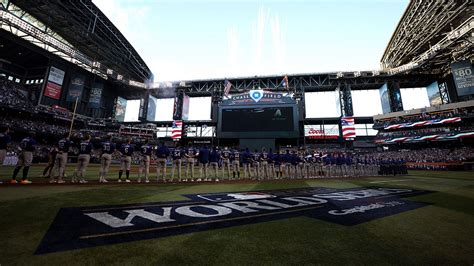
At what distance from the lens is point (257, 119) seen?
36.9 m

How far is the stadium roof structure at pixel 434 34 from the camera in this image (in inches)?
1150

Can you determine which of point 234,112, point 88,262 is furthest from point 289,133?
point 88,262

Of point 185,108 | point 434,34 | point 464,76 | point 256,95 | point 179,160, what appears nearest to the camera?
point 179,160

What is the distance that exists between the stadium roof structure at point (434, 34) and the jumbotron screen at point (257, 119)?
86.0 feet

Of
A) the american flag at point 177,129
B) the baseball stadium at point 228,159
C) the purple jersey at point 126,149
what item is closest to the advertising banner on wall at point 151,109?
the baseball stadium at point 228,159

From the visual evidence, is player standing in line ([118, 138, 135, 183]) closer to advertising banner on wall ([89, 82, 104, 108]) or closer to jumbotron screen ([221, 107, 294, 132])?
jumbotron screen ([221, 107, 294, 132])

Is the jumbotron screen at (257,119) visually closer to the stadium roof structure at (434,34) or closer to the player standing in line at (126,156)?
the stadium roof structure at (434,34)

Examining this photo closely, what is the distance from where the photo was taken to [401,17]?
38.9m

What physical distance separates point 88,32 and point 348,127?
5260 cm

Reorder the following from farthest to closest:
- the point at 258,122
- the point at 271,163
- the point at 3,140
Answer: the point at 258,122 < the point at 271,163 < the point at 3,140

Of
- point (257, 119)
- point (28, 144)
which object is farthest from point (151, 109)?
point (28, 144)

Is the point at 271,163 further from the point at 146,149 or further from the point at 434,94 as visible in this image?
the point at 434,94

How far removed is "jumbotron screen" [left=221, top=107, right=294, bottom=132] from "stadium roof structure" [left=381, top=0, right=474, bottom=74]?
2622 cm

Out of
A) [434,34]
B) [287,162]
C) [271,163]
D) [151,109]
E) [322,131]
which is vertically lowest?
[271,163]
